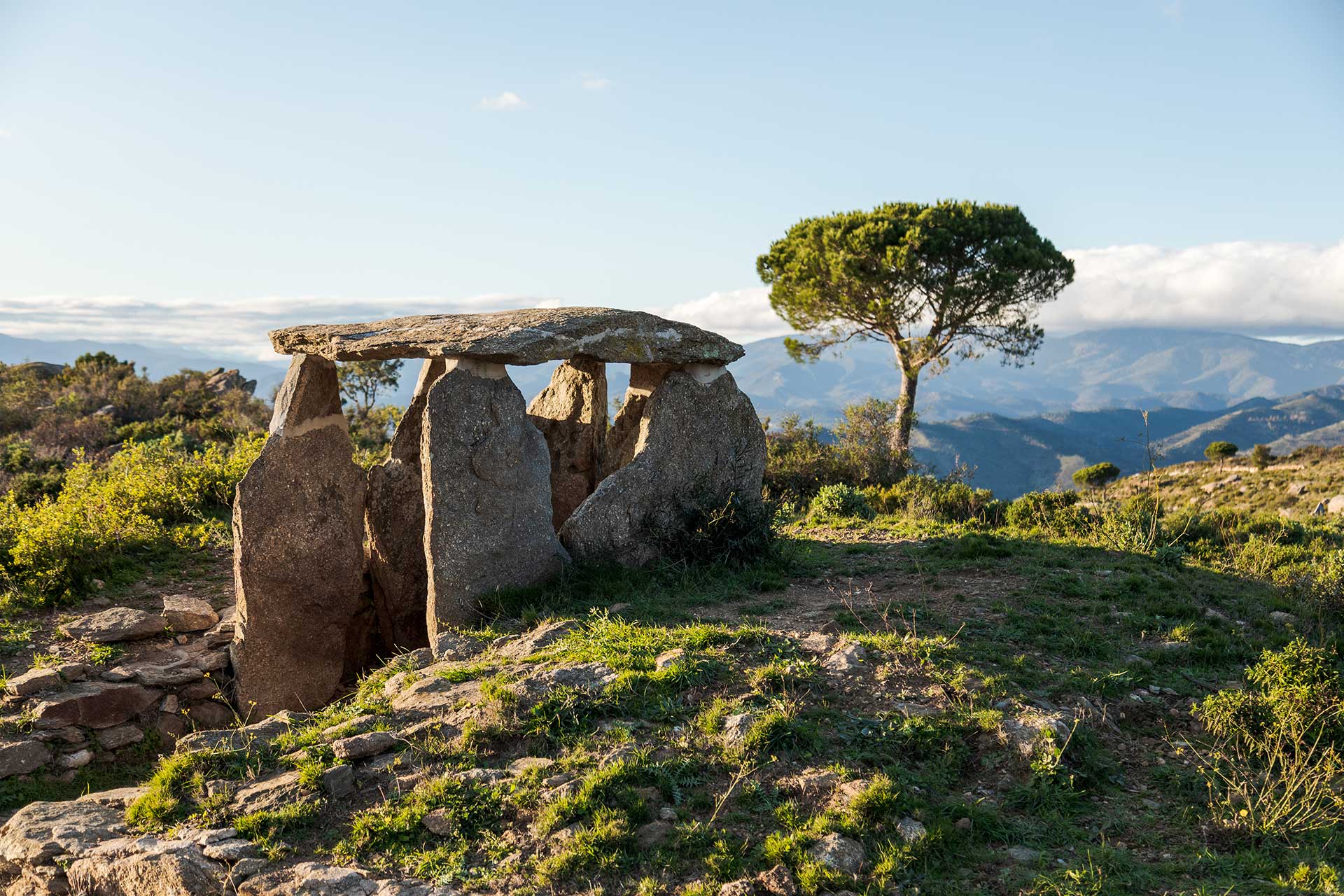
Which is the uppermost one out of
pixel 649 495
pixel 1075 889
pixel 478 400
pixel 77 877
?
pixel 478 400

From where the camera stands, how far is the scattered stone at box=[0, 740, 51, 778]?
29.2 feet

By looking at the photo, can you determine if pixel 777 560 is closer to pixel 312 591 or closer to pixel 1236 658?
pixel 1236 658

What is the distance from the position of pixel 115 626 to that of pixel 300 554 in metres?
2.31

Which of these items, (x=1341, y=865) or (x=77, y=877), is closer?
(x=1341, y=865)

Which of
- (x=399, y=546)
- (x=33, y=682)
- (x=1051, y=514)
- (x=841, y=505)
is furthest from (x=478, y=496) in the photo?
(x=1051, y=514)

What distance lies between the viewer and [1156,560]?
12.1 m

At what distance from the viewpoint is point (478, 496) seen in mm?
10711

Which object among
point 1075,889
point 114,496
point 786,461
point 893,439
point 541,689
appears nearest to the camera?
point 1075,889

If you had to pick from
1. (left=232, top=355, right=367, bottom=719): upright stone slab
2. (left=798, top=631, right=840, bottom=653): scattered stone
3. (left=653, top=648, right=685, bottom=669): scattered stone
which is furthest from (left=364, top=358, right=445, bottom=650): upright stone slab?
(left=798, top=631, right=840, bottom=653): scattered stone

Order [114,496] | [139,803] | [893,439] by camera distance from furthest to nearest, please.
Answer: [893,439] → [114,496] → [139,803]

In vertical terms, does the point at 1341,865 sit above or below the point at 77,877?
above

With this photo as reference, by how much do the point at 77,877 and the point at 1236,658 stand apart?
33.3 feet

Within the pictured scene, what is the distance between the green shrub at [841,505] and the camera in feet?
55.1

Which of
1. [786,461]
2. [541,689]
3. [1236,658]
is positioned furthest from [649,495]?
[786,461]
